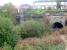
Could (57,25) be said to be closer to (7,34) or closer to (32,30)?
(32,30)

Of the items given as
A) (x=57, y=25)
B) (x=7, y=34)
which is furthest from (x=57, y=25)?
(x=7, y=34)

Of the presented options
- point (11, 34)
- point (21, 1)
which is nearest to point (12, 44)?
point (11, 34)

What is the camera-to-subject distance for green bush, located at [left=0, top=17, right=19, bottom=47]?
4.41 m

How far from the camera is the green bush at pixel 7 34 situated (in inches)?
174

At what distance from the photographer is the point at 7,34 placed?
177 inches

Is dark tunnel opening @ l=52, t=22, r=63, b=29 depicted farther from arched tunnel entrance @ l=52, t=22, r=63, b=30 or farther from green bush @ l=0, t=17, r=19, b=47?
green bush @ l=0, t=17, r=19, b=47

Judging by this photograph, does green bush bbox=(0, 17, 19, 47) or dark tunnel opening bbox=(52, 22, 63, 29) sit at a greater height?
green bush bbox=(0, 17, 19, 47)

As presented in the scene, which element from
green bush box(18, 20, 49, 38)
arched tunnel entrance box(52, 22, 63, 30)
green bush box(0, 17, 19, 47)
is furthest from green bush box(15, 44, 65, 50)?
arched tunnel entrance box(52, 22, 63, 30)

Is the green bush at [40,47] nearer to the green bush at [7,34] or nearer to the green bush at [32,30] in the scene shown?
the green bush at [7,34]

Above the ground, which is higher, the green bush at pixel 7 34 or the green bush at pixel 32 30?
the green bush at pixel 7 34

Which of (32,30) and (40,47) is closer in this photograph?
(40,47)

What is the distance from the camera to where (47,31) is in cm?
608

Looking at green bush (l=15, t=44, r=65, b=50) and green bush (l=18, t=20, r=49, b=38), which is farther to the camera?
green bush (l=18, t=20, r=49, b=38)

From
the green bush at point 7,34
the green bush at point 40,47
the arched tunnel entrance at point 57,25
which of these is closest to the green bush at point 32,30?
the green bush at point 7,34
